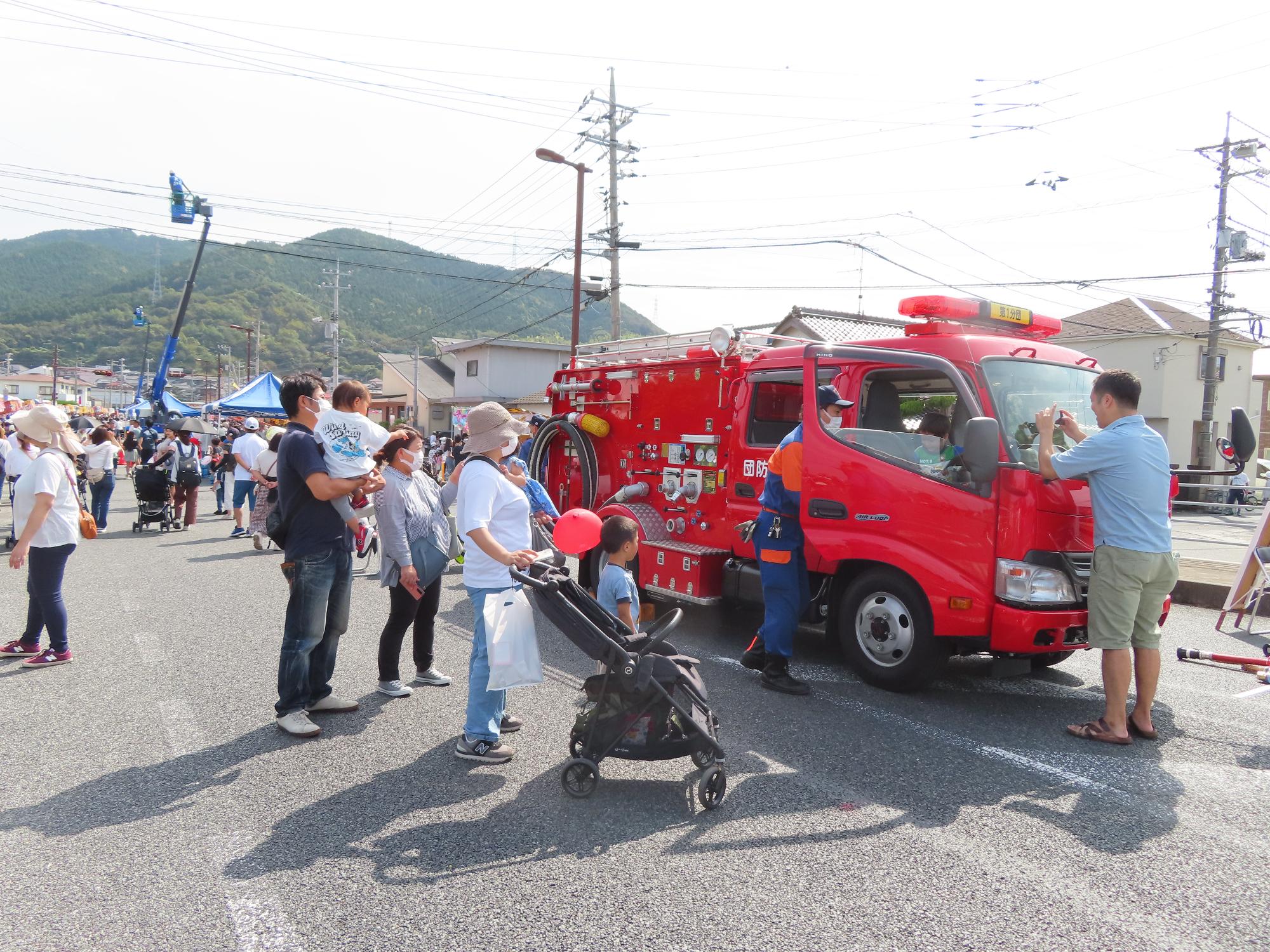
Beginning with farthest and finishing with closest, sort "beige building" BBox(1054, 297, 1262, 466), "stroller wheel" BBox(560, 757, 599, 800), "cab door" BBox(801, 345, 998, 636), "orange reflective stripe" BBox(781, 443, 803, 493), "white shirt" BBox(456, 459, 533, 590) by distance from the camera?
1. "beige building" BBox(1054, 297, 1262, 466)
2. "orange reflective stripe" BBox(781, 443, 803, 493)
3. "cab door" BBox(801, 345, 998, 636)
4. "white shirt" BBox(456, 459, 533, 590)
5. "stroller wheel" BBox(560, 757, 599, 800)

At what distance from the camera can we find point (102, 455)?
1332 centimetres

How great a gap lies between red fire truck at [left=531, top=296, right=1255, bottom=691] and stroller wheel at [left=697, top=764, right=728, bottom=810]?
2093mm

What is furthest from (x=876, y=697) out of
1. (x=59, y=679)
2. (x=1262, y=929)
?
(x=59, y=679)

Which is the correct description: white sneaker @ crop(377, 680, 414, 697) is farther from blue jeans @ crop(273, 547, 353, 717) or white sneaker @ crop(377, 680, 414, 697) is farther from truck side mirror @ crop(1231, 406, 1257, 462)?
truck side mirror @ crop(1231, 406, 1257, 462)

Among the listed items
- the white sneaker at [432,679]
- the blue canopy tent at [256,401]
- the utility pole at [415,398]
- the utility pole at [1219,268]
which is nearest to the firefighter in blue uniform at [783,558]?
the white sneaker at [432,679]

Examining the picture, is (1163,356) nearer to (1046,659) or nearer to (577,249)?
(577,249)

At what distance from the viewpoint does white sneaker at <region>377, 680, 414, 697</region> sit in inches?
210

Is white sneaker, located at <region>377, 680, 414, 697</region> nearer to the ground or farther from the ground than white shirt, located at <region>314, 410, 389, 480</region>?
nearer to the ground

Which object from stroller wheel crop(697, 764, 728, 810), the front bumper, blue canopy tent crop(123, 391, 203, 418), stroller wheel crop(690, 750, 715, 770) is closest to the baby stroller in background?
blue canopy tent crop(123, 391, 203, 418)

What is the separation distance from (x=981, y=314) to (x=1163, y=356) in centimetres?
4196

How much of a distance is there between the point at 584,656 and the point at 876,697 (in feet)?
7.30

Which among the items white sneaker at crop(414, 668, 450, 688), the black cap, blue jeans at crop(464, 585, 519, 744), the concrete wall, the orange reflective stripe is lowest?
white sneaker at crop(414, 668, 450, 688)

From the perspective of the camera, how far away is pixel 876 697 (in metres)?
5.43

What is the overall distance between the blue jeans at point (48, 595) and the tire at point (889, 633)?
5.46 m
